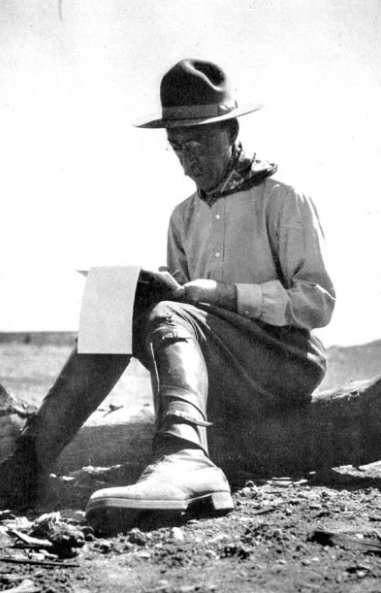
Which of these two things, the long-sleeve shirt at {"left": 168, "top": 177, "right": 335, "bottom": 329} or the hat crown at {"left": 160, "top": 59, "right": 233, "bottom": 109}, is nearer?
the long-sleeve shirt at {"left": 168, "top": 177, "right": 335, "bottom": 329}

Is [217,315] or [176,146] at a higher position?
[176,146]

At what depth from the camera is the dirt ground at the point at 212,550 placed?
2381mm

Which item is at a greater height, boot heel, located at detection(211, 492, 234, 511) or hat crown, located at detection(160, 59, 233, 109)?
hat crown, located at detection(160, 59, 233, 109)

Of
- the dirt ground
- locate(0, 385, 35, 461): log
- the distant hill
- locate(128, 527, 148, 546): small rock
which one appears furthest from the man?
the distant hill

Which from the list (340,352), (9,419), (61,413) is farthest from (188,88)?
(340,352)

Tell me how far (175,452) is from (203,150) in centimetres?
159

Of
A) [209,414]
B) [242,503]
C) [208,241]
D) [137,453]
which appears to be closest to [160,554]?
[242,503]

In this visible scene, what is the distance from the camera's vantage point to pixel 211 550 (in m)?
2.70

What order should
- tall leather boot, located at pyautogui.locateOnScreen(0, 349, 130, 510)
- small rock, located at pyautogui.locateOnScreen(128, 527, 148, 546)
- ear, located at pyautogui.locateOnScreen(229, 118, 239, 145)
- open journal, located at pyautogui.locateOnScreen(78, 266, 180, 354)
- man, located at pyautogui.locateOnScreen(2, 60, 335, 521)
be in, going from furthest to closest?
1. ear, located at pyautogui.locateOnScreen(229, 118, 239, 145)
2. tall leather boot, located at pyautogui.locateOnScreen(0, 349, 130, 510)
3. open journal, located at pyautogui.locateOnScreen(78, 266, 180, 354)
4. man, located at pyautogui.locateOnScreen(2, 60, 335, 521)
5. small rock, located at pyautogui.locateOnScreen(128, 527, 148, 546)

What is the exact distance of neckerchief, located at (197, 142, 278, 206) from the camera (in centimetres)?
418

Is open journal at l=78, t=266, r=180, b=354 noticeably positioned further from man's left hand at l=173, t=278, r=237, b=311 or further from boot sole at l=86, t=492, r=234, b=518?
boot sole at l=86, t=492, r=234, b=518

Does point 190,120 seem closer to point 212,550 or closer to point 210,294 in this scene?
point 210,294

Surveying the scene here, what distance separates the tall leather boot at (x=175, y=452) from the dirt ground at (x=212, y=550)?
9 centimetres

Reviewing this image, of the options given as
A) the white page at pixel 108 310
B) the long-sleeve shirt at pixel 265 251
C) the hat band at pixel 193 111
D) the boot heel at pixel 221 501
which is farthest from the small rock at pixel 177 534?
the hat band at pixel 193 111
